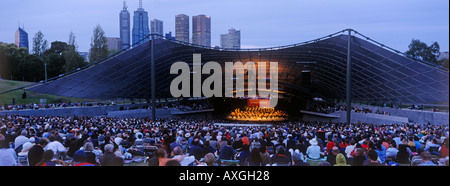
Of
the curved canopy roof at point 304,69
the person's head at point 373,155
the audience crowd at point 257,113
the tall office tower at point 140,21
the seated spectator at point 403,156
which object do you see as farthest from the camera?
the audience crowd at point 257,113

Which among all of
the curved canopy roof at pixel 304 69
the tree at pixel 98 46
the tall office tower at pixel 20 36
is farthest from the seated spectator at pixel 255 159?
the tree at pixel 98 46

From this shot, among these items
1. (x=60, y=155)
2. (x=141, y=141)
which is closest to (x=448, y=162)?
(x=141, y=141)

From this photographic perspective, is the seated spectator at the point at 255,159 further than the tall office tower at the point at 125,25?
No

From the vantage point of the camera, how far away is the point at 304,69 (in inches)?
1673

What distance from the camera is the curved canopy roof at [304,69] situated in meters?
25.8

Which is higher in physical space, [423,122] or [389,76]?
[389,76]

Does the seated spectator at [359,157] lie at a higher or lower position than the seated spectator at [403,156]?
higher

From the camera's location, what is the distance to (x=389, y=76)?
30266mm

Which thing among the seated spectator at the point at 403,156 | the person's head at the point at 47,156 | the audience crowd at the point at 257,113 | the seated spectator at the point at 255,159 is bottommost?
the audience crowd at the point at 257,113

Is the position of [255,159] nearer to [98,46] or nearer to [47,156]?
[47,156]

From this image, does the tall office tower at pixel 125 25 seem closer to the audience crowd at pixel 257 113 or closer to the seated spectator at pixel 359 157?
the seated spectator at pixel 359 157

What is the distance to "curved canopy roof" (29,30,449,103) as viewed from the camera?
2580 centimetres
